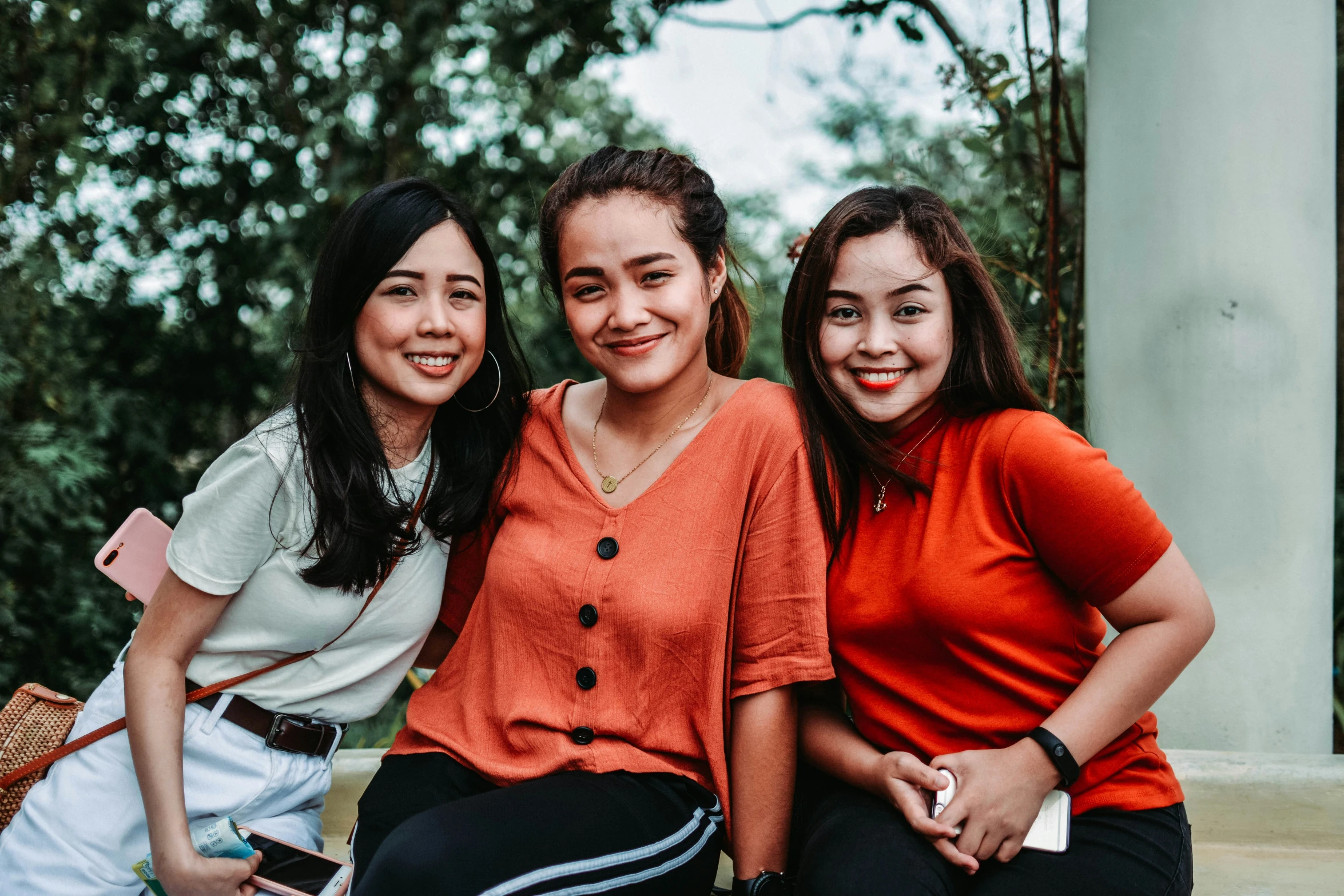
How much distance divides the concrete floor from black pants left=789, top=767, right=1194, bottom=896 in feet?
1.96

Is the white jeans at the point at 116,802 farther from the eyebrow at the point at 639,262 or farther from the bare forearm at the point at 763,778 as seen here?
the eyebrow at the point at 639,262

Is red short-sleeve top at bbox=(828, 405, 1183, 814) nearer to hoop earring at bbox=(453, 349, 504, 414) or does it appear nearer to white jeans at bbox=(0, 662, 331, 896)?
hoop earring at bbox=(453, 349, 504, 414)

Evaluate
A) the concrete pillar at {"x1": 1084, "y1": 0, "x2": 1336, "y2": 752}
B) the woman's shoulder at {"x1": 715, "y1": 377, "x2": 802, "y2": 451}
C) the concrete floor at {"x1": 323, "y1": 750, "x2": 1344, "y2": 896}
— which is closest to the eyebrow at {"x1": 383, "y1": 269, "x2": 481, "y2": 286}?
the woman's shoulder at {"x1": 715, "y1": 377, "x2": 802, "y2": 451}

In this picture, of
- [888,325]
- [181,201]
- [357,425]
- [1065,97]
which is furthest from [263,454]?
[181,201]

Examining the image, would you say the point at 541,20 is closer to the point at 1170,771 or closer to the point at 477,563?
the point at 477,563

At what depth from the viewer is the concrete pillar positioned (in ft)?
7.82

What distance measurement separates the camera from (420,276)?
2.01 metres

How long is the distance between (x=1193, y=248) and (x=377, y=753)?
244 centimetres

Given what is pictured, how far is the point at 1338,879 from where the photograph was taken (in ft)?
7.17

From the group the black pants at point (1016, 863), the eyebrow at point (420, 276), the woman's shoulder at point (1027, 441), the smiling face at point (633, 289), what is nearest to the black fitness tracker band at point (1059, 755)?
the black pants at point (1016, 863)

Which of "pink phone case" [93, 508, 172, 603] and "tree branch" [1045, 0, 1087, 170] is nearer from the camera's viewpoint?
"pink phone case" [93, 508, 172, 603]

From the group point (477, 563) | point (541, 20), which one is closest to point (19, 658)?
point (477, 563)

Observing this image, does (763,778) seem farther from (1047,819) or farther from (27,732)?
(27,732)

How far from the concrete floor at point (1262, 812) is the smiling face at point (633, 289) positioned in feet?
3.90
